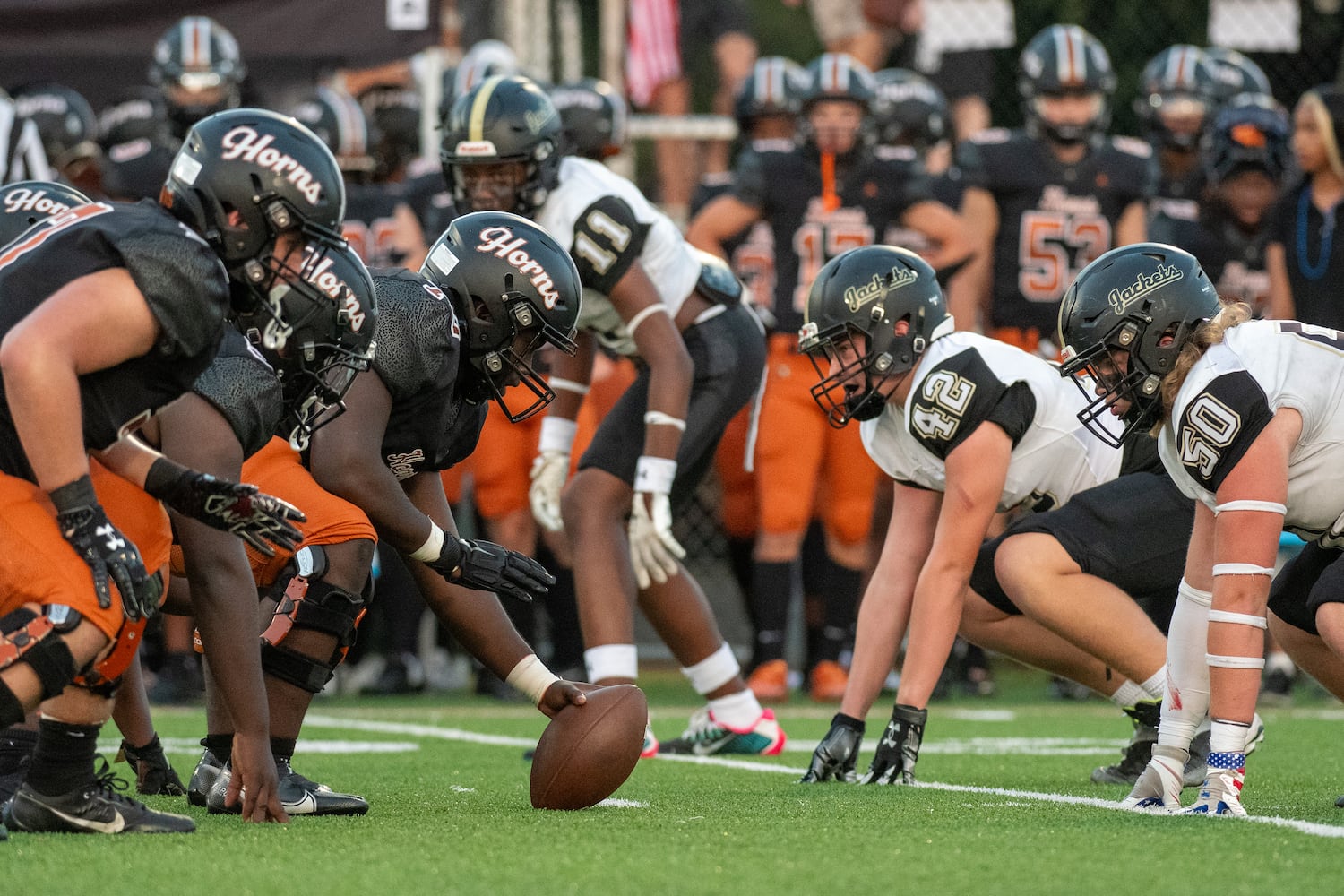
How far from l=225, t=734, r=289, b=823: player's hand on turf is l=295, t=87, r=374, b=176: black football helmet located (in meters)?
5.13

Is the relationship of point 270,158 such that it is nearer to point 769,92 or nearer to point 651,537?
point 651,537

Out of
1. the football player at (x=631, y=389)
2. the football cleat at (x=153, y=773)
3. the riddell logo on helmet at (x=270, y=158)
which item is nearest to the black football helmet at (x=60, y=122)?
the football player at (x=631, y=389)

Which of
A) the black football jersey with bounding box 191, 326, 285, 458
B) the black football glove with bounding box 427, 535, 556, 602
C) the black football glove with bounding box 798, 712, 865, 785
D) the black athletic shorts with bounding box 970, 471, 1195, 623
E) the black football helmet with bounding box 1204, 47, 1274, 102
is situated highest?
the black football helmet with bounding box 1204, 47, 1274, 102

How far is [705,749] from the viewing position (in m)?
5.86

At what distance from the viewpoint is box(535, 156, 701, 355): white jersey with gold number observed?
225 inches

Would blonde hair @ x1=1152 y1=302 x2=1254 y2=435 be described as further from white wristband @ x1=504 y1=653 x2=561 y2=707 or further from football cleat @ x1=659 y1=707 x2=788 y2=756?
football cleat @ x1=659 y1=707 x2=788 y2=756

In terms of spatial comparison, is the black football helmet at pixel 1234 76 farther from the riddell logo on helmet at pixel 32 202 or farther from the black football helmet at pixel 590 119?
the riddell logo on helmet at pixel 32 202

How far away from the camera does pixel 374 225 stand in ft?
28.4

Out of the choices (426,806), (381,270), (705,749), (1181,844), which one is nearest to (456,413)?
(381,270)

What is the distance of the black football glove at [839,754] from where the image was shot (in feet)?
15.6

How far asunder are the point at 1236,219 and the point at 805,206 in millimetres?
1894

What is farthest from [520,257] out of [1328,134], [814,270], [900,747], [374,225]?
[1328,134]

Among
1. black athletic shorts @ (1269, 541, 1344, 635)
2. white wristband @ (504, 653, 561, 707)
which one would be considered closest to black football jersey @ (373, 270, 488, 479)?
white wristband @ (504, 653, 561, 707)

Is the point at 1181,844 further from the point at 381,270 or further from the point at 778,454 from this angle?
the point at 778,454
